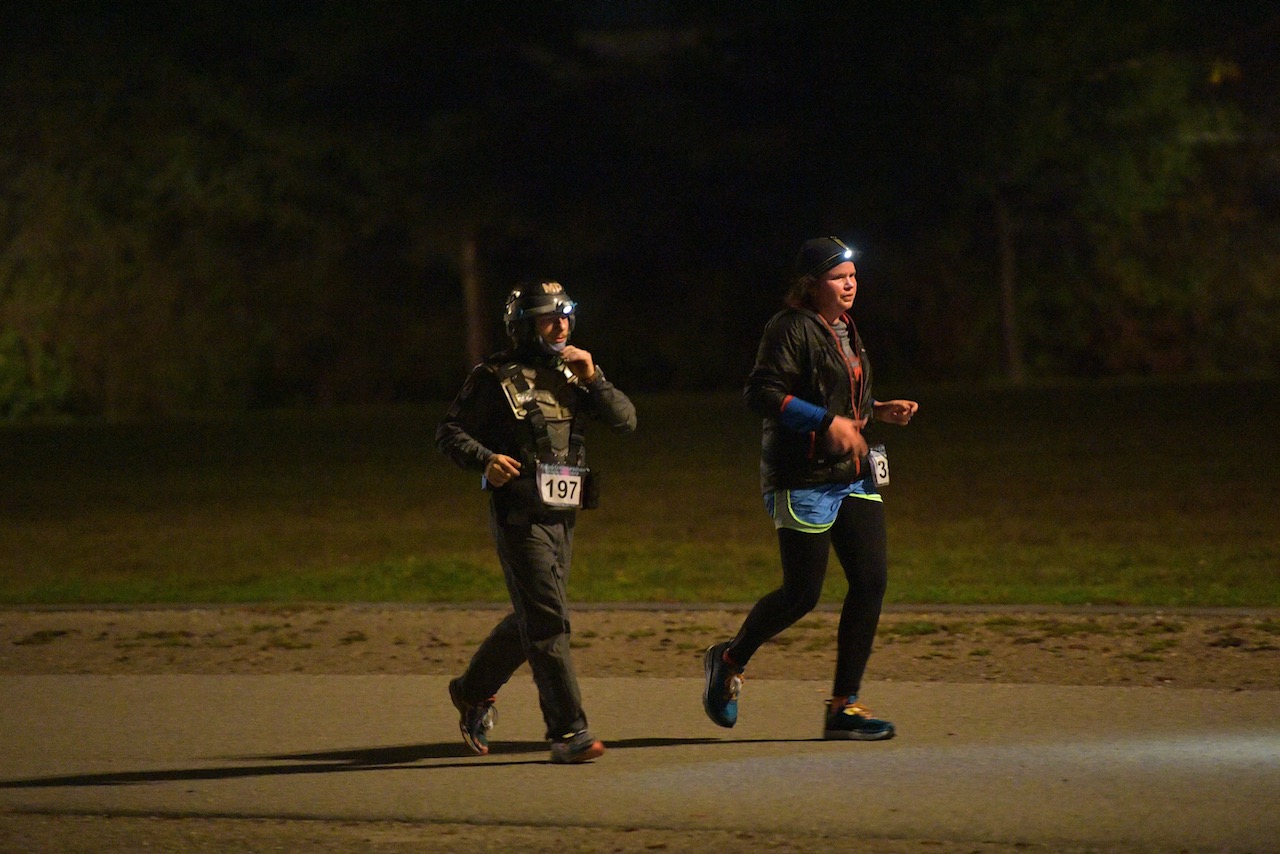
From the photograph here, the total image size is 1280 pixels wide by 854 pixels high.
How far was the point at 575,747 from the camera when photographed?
6867 millimetres

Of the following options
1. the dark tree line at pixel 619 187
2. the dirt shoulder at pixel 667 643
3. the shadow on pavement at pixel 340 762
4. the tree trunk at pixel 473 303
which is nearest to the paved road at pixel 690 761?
the shadow on pavement at pixel 340 762

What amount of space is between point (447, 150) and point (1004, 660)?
76.4 ft

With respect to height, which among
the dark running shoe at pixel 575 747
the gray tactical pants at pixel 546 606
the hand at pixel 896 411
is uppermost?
the hand at pixel 896 411

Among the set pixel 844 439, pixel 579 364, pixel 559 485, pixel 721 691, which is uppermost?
pixel 579 364

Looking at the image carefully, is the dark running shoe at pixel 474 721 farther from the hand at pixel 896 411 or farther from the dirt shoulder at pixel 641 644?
the hand at pixel 896 411

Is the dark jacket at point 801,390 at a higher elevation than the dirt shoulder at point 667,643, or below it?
higher

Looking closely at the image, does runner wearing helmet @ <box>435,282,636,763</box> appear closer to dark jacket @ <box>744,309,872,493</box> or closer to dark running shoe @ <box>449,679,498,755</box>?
dark running shoe @ <box>449,679,498,755</box>

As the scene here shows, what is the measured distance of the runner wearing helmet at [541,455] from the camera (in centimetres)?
682

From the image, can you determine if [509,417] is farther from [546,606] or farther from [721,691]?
[721,691]

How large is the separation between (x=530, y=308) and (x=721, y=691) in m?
1.48

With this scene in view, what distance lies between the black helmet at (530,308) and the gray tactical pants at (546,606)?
0.61m

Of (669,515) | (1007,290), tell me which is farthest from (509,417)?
(1007,290)

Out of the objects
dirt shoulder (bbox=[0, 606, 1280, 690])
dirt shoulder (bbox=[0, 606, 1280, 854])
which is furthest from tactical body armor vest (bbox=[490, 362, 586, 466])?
dirt shoulder (bbox=[0, 606, 1280, 690])

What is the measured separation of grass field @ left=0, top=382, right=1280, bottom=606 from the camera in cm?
1214
